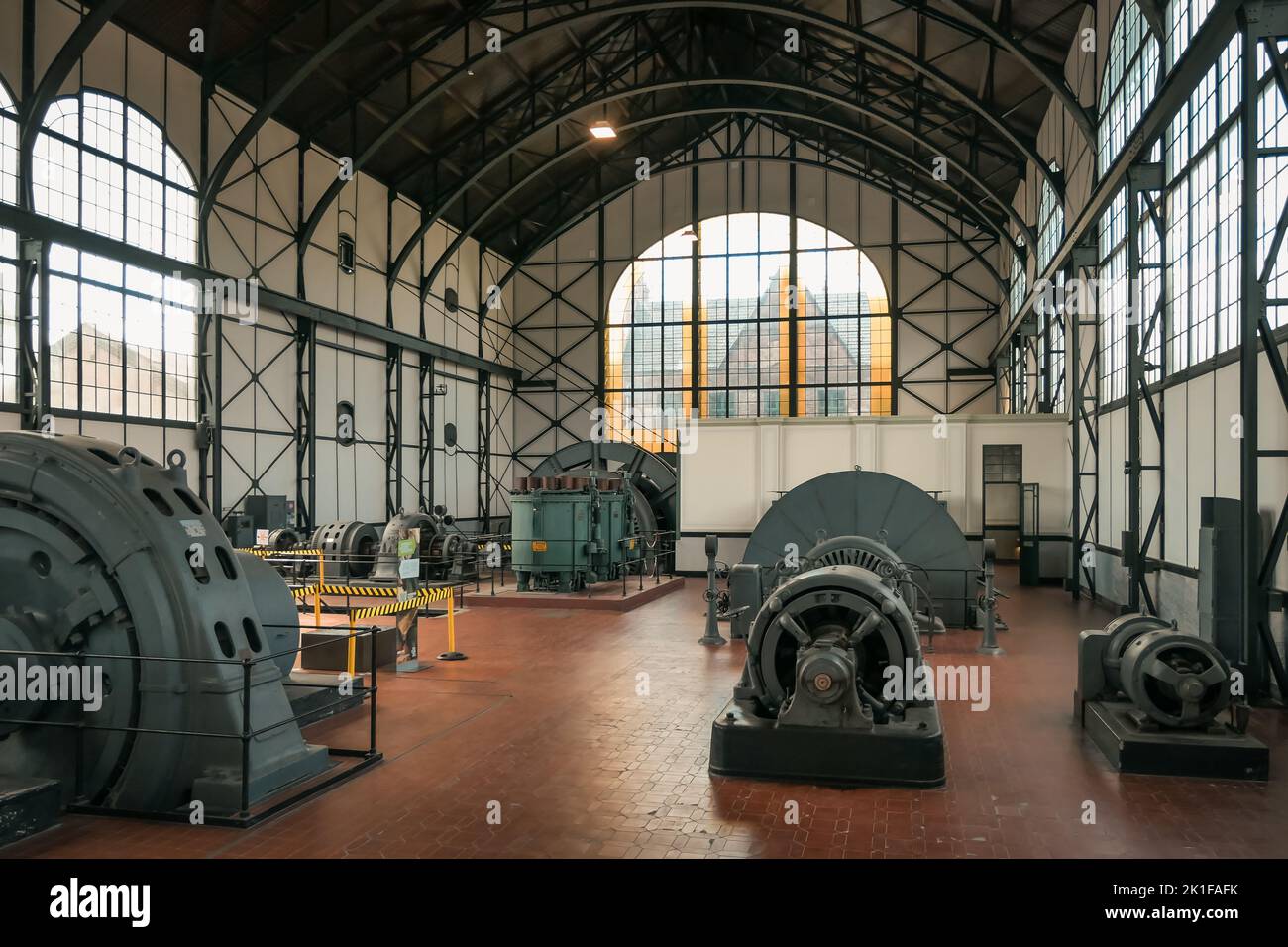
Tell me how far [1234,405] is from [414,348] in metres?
20.4

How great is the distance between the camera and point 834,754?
21.7 ft

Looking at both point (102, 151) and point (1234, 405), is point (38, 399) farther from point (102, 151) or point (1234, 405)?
point (1234, 405)

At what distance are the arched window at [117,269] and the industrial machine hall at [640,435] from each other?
0.08 m

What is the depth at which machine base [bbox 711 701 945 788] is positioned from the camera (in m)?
6.54

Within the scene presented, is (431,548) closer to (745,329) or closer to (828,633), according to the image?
(828,633)

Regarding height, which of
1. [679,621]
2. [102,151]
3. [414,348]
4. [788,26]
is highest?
[788,26]

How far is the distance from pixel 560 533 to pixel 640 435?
1312 centimetres

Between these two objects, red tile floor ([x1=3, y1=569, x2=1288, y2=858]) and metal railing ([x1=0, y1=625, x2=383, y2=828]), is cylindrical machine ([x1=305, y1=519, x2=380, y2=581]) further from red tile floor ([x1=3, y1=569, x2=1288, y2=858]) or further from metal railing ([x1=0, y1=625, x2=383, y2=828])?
metal railing ([x1=0, y1=625, x2=383, y2=828])

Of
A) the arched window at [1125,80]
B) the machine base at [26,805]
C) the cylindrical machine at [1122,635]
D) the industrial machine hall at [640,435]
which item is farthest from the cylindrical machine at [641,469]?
the machine base at [26,805]

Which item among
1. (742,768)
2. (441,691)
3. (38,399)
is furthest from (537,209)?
(742,768)

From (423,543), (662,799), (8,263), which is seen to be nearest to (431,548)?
(423,543)

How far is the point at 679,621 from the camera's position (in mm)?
15000

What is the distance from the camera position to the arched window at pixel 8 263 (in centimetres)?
1374

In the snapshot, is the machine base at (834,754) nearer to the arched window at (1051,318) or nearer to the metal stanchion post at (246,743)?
the metal stanchion post at (246,743)
